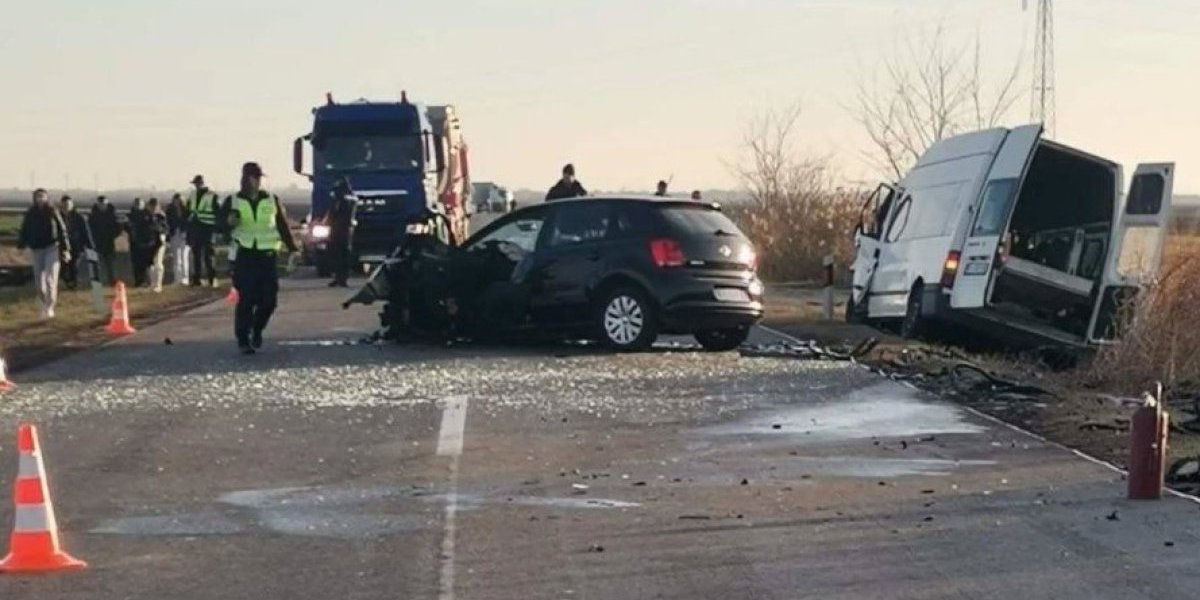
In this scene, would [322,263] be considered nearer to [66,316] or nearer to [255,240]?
[66,316]

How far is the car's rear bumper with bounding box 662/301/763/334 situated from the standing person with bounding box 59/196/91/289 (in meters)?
17.6

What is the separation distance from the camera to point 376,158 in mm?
34562

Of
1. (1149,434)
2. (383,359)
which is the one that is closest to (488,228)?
(383,359)

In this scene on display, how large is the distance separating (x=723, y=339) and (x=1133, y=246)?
4121 millimetres

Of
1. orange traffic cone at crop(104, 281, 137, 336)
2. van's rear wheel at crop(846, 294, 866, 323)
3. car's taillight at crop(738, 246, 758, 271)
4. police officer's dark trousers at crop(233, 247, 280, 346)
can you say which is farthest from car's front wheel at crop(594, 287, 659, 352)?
orange traffic cone at crop(104, 281, 137, 336)

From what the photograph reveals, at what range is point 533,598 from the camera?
8.04 metres

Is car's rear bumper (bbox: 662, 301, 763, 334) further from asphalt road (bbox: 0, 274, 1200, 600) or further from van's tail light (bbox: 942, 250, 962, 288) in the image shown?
van's tail light (bbox: 942, 250, 962, 288)

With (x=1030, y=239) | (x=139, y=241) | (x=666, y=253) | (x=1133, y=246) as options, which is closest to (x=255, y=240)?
(x=666, y=253)

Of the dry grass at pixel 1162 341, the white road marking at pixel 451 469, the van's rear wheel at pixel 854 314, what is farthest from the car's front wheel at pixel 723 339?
the white road marking at pixel 451 469

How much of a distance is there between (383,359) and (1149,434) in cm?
977

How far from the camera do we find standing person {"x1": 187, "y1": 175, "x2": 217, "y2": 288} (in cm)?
3331

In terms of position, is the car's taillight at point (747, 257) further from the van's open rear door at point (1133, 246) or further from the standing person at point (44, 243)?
the standing person at point (44, 243)

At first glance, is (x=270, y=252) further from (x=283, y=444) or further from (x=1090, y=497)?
(x=1090, y=497)

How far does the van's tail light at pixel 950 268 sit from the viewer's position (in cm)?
1905
